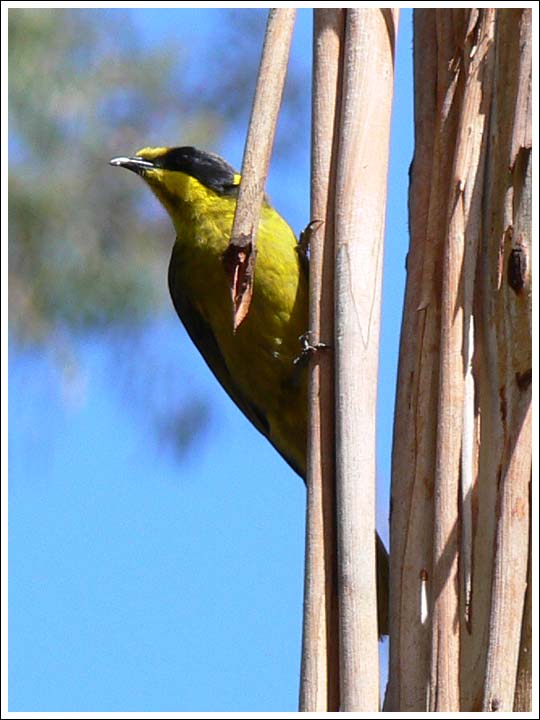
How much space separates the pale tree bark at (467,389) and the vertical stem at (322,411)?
0.09 m

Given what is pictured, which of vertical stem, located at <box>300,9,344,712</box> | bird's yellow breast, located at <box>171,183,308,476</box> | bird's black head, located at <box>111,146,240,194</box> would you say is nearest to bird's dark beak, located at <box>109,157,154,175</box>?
bird's black head, located at <box>111,146,240,194</box>

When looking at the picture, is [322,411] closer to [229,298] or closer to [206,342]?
[229,298]

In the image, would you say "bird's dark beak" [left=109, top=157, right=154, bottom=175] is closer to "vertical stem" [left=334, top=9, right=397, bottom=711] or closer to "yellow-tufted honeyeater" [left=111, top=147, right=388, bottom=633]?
"yellow-tufted honeyeater" [left=111, top=147, right=388, bottom=633]

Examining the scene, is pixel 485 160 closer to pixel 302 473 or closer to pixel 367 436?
pixel 367 436

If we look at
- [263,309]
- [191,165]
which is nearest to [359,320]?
[263,309]

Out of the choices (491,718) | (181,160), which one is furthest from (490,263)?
(181,160)

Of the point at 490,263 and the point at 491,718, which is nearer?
the point at 491,718

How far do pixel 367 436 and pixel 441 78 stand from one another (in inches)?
20.7

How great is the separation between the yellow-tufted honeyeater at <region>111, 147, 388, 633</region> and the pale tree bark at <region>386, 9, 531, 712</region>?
1350 mm

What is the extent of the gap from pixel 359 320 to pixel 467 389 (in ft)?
0.49

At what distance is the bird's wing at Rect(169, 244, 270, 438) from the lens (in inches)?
128

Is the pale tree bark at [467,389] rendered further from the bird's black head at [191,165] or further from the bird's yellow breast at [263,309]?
the bird's black head at [191,165]

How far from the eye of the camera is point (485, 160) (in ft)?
4.94

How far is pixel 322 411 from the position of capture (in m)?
1.44
